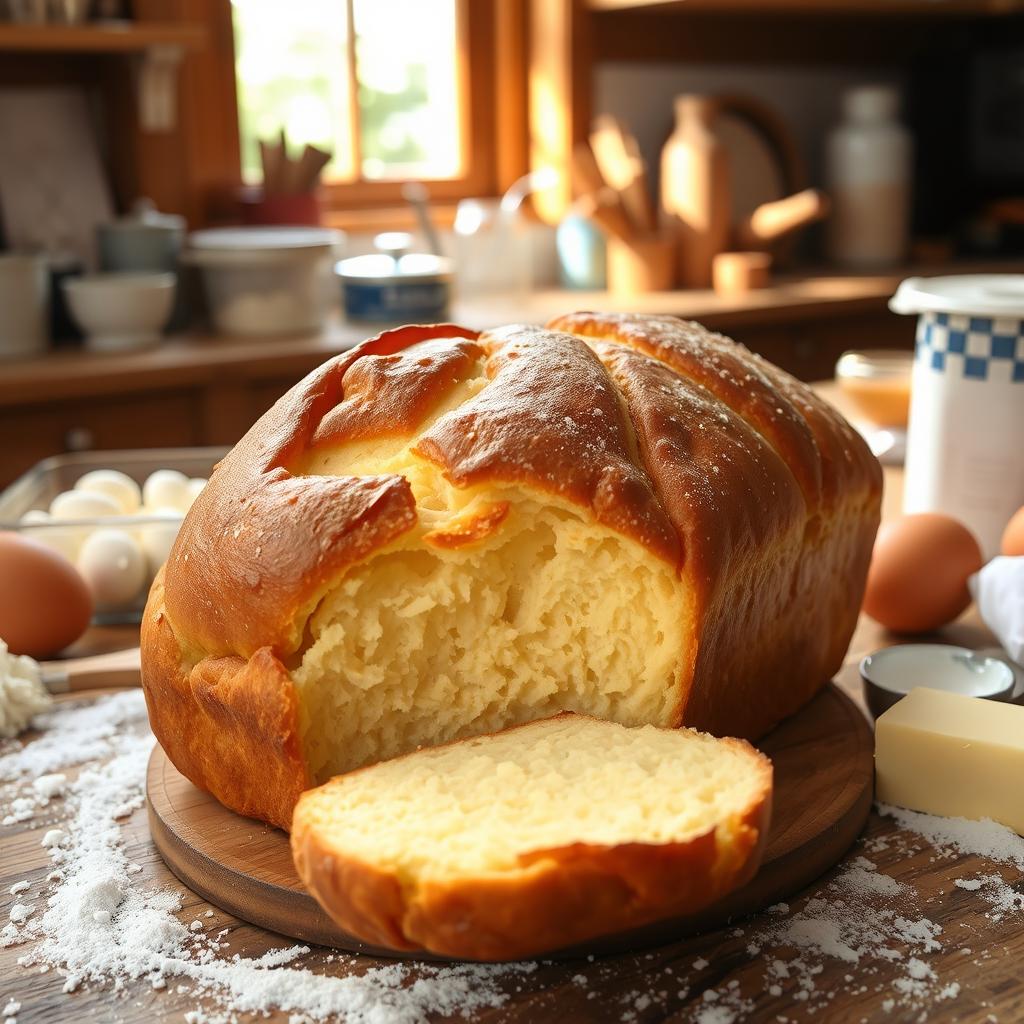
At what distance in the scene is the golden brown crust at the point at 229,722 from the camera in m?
0.88

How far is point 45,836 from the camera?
0.97 meters

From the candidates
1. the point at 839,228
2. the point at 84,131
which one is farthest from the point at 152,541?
the point at 839,228

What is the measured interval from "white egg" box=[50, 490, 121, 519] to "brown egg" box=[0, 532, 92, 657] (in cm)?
20

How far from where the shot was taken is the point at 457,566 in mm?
902

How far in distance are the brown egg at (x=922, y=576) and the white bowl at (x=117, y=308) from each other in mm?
1994

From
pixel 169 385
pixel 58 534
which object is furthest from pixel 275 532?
pixel 169 385

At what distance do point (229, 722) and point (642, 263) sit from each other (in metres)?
3.03

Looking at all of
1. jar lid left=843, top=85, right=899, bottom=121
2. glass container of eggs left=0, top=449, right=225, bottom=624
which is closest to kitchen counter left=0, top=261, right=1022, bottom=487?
glass container of eggs left=0, top=449, right=225, bottom=624

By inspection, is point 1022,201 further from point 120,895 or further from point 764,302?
point 120,895

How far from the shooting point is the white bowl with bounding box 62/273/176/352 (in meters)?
2.79

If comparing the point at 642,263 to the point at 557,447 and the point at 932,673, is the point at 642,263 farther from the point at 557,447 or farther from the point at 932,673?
the point at 557,447

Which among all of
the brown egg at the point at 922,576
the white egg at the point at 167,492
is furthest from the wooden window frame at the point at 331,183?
the brown egg at the point at 922,576

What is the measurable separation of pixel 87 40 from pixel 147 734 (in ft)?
7.30

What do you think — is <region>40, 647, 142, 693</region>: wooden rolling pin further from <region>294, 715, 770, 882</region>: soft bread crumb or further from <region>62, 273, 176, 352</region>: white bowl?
<region>62, 273, 176, 352</region>: white bowl
